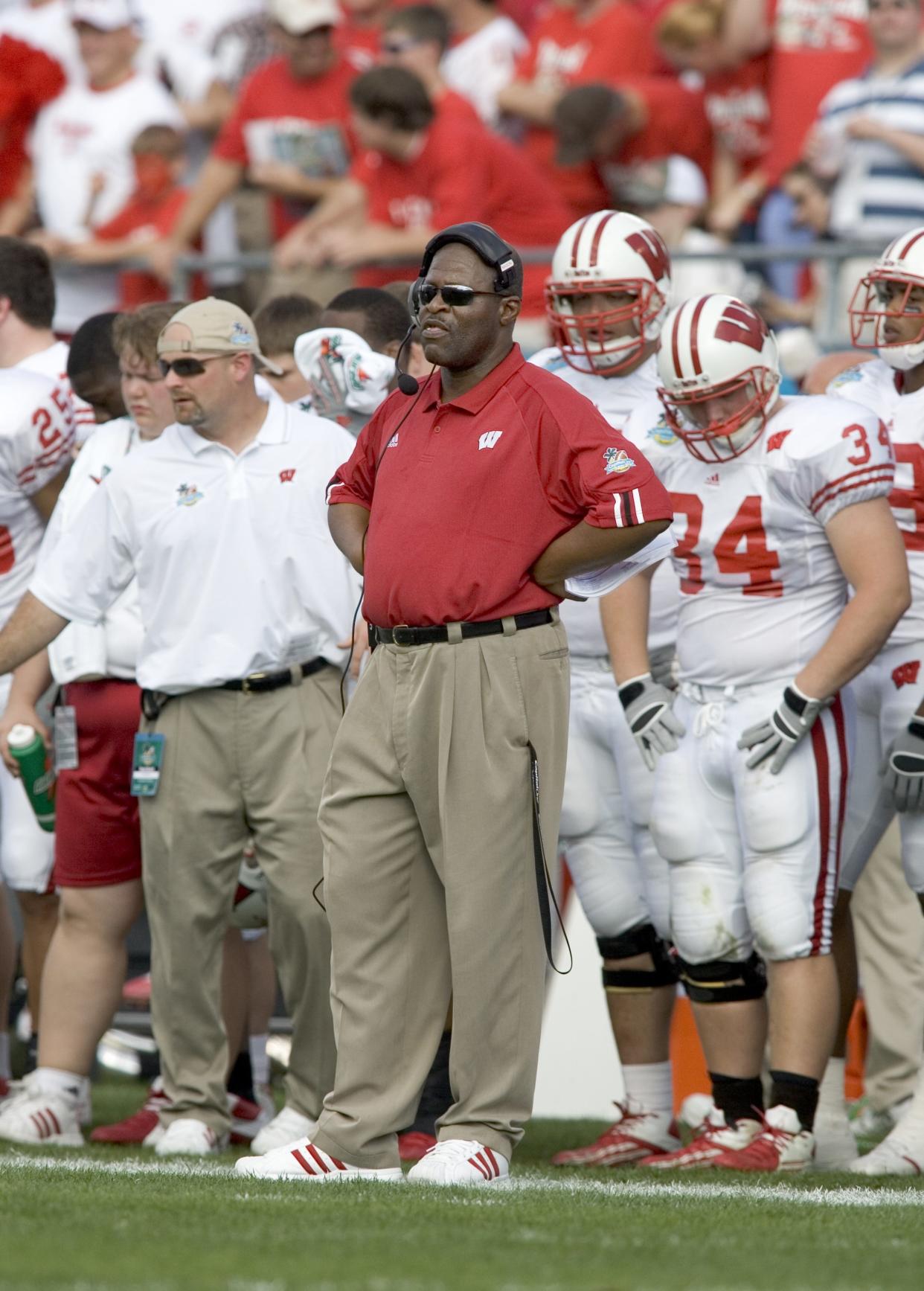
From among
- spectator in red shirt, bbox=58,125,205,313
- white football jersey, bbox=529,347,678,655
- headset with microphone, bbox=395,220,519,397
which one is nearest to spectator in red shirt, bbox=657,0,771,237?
spectator in red shirt, bbox=58,125,205,313

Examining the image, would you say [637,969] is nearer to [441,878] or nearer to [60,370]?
[441,878]

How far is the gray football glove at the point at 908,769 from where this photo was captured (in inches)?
214

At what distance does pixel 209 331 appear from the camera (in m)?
5.70

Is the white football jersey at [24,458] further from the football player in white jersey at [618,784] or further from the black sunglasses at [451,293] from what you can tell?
the black sunglasses at [451,293]

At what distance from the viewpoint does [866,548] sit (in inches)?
211

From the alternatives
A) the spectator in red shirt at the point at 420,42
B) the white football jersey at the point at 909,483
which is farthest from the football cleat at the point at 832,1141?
the spectator in red shirt at the point at 420,42

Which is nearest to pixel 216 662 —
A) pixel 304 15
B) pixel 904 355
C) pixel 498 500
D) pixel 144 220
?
pixel 498 500

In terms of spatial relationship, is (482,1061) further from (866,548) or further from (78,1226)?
(866,548)

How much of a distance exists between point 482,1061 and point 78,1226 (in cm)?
108

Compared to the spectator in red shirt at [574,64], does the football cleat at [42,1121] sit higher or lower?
lower

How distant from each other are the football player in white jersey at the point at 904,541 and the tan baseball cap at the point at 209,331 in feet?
5.35

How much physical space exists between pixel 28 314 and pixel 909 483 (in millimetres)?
2782

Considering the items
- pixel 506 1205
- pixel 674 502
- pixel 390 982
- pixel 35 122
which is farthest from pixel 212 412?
pixel 35 122

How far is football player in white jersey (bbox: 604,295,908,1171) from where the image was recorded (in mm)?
5367
